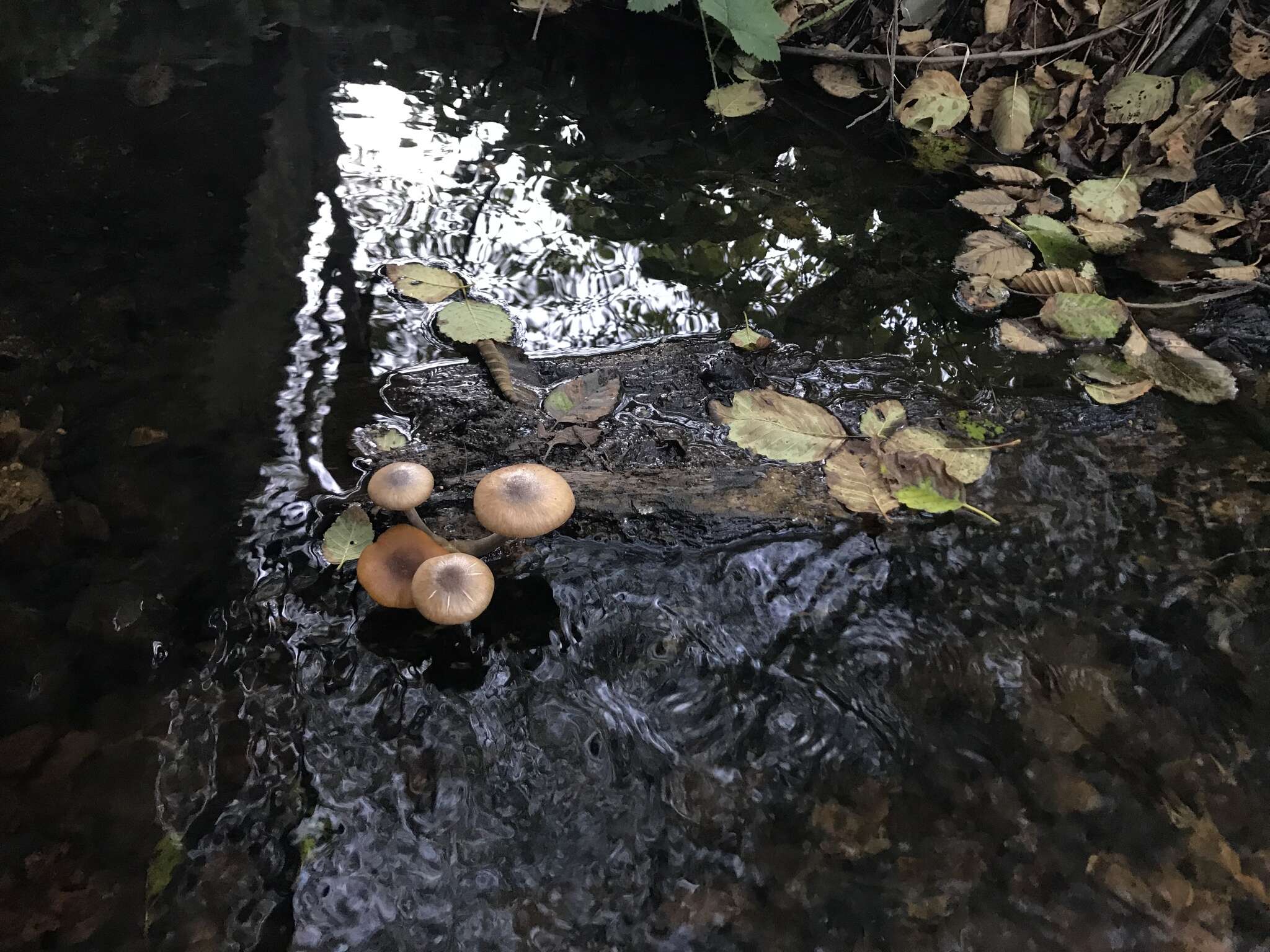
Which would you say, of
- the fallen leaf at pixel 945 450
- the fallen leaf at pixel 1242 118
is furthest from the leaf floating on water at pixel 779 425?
the fallen leaf at pixel 1242 118

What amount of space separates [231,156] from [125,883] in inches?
114

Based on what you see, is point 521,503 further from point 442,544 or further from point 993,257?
point 993,257

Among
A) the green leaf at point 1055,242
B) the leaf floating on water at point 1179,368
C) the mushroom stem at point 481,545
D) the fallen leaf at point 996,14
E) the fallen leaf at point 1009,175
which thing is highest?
the fallen leaf at point 996,14

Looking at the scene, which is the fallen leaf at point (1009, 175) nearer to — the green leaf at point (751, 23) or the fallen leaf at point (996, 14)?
the fallen leaf at point (996, 14)

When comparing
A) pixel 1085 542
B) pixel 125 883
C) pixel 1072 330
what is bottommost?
pixel 125 883

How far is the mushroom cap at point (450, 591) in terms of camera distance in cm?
167

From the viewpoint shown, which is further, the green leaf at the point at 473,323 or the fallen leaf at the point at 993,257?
the fallen leaf at the point at 993,257

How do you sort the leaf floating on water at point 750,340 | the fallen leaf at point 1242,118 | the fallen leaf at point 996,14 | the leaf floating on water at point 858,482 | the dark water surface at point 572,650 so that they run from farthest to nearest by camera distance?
the fallen leaf at point 996,14 < the fallen leaf at point 1242,118 < the leaf floating on water at point 750,340 < the leaf floating on water at point 858,482 < the dark water surface at point 572,650

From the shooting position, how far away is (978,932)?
1.42m

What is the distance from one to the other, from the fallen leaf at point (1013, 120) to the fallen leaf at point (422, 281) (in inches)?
112

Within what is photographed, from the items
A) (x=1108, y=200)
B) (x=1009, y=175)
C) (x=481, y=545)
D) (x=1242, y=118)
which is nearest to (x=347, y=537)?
(x=481, y=545)

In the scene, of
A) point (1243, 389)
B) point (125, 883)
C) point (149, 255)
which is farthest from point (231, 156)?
point (1243, 389)

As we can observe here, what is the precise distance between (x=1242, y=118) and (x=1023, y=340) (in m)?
1.95

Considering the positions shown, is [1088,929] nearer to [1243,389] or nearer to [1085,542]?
[1085,542]
